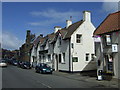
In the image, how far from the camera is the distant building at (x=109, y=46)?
18.7 meters

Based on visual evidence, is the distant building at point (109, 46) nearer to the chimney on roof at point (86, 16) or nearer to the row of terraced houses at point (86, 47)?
the row of terraced houses at point (86, 47)

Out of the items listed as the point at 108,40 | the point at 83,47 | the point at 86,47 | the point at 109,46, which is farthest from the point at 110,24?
the point at 86,47

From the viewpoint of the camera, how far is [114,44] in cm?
1853

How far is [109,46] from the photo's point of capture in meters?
19.9

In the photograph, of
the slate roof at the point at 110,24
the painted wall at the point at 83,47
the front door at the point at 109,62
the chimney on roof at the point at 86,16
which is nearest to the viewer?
the front door at the point at 109,62

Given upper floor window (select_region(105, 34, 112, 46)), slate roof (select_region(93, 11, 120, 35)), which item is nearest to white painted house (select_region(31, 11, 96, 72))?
slate roof (select_region(93, 11, 120, 35))

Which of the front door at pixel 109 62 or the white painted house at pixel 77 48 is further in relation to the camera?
the white painted house at pixel 77 48

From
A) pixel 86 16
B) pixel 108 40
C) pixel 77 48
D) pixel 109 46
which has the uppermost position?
pixel 86 16

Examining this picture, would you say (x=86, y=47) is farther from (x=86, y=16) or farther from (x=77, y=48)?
(x=86, y=16)

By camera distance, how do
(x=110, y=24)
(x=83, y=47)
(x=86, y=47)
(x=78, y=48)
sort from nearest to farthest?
(x=110, y=24)
(x=78, y=48)
(x=83, y=47)
(x=86, y=47)

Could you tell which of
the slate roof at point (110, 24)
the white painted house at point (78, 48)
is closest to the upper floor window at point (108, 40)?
the slate roof at point (110, 24)

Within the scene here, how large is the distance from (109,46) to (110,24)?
270 cm

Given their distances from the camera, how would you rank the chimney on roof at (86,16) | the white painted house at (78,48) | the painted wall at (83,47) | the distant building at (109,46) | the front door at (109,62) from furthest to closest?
the chimney on roof at (86,16) → the painted wall at (83,47) → the white painted house at (78,48) → the front door at (109,62) → the distant building at (109,46)

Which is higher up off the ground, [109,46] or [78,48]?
[78,48]
